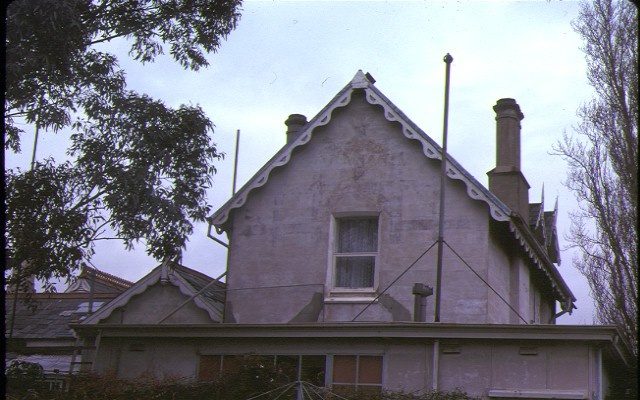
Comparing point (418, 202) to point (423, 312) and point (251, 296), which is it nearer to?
point (423, 312)

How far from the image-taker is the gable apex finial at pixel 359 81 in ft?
67.7

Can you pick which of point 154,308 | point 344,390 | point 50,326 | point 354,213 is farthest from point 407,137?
point 50,326

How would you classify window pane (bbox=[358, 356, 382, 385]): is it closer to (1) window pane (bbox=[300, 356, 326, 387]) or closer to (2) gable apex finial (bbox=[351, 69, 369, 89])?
(1) window pane (bbox=[300, 356, 326, 387])

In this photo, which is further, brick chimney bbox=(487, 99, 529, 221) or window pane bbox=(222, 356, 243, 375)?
brick chimney bbox=(487, 99, 529, 221)

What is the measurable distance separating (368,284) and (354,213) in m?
1.67

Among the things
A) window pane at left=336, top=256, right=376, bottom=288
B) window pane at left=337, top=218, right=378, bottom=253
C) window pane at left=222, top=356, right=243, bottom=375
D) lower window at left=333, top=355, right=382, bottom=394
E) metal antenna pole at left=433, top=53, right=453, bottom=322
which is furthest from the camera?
window pane at left=337, top=218, right=378, bottom=253

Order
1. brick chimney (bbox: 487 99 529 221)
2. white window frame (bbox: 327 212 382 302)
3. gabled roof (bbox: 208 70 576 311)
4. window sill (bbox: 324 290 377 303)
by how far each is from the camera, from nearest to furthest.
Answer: gabled roof (bbox: 208 70 576 311)
window sill (bbox: 324 290 377 303)
white window frame (bbox: 327 212 382 302)
brick chimney (bbox: 487 99 529 221)

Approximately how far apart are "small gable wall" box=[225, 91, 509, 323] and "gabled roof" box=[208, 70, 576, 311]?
236mm

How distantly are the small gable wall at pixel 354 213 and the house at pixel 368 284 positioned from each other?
3 centimetres

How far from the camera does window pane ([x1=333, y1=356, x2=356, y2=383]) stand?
16.9 meters

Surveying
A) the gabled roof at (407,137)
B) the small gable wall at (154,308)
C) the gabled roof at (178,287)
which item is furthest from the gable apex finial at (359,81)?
the small gable wall at (154,308)

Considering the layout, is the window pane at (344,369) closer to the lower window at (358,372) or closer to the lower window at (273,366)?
the lower window at (358,372)

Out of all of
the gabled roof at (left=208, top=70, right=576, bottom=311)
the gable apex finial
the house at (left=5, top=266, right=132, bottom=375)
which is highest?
the gable apex finial

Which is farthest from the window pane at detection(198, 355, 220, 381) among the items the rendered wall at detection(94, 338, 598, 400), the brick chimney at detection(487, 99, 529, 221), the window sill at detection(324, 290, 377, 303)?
the brick chimney at detection(487, 99, 529, 221)
